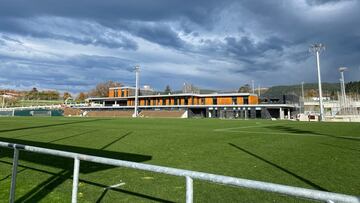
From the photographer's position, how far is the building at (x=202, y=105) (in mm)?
74500

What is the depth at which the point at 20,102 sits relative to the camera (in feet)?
472

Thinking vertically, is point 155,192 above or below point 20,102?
below

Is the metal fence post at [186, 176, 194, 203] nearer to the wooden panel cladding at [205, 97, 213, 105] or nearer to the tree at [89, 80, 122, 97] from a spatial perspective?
the wooden panel cladding at [205, 97, 213, 105]

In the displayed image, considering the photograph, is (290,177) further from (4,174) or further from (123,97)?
(123,97)

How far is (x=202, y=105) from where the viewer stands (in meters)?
82.8

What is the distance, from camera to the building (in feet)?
244

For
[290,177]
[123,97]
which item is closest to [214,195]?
[290,177]

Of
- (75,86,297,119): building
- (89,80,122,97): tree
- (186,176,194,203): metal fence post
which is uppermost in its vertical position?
(89,80,122,97): tree

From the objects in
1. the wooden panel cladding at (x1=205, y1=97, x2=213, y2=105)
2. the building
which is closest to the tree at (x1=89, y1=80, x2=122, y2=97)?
the building

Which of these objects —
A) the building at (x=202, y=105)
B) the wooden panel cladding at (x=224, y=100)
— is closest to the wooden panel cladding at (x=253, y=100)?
the building at (x=202, y=105)

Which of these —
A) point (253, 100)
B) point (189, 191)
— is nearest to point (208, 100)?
point (253, 100)

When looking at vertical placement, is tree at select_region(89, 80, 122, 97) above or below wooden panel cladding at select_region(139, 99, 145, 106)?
above

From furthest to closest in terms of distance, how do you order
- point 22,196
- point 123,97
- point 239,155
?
point 123,97
point 239,155
point 22,196

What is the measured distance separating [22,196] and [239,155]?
715 centimetres
